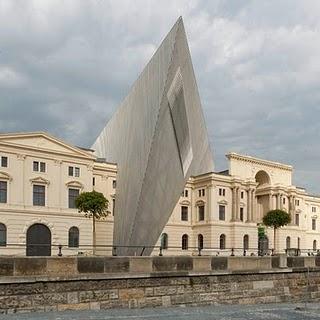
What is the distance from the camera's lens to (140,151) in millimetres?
28797

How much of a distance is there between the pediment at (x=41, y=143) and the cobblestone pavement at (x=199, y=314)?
132ft

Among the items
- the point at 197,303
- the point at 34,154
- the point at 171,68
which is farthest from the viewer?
the point at 34,154

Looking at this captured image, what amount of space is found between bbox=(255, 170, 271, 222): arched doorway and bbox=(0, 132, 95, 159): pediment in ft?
142

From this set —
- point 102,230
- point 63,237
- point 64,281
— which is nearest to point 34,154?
point 63,237

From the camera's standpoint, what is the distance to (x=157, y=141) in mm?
27203

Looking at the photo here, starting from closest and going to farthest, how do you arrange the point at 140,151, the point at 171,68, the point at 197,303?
the point at 197,303 < the point at 171,68 < the point at 140,151

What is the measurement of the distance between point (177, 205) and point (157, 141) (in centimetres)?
5768

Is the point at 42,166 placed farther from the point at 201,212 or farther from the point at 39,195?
the point at 201,212

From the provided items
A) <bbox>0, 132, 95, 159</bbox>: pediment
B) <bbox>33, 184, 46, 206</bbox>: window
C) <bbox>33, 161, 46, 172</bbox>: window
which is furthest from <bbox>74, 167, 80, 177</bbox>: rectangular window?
<bbox>33, 184, 46, 206</bbox>: window

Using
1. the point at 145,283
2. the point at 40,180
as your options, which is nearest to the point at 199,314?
the point at 145,283

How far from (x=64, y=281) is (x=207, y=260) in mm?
7969

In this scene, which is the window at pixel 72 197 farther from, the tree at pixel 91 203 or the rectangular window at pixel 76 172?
the tree at pixel 91 203

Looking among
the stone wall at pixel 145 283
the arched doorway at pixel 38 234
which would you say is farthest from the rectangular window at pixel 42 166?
the stone wall at pixel 145 283

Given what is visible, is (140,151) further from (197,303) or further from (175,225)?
(175,225)
